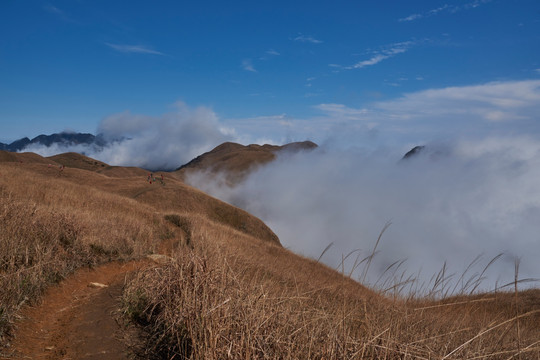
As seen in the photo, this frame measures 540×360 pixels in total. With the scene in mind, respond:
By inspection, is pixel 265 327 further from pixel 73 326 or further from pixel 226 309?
pixel 73 326

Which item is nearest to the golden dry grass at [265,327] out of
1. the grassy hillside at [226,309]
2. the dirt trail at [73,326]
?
the grassy hillside at [226,309]

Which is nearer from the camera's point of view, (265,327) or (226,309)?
(265,327)

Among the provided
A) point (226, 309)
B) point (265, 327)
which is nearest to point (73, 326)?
point (226, 309)

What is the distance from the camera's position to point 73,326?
5750 millimetres

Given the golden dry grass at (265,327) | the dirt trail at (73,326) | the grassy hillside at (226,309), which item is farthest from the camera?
the dirt trail at (73,326)

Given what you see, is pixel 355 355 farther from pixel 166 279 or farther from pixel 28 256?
pixel 28 256

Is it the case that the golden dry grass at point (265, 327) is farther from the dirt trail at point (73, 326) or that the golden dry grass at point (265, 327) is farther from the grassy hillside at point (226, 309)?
the dirt trail at point (73, 326)

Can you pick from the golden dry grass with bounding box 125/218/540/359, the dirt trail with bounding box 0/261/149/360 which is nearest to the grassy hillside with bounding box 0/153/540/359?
the golden dry grass with bounding box 125/218/540/359

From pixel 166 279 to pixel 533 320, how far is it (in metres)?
17.2

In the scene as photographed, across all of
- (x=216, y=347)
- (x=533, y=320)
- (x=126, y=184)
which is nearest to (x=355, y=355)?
(x=216, y=347)

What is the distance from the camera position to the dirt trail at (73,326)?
4.89 m

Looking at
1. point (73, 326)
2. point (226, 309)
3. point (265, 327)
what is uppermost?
point (226, 309)

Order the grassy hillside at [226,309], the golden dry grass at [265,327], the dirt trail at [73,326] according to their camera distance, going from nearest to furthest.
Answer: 1. the golden dry grass at [265,327]
2. the grassy hillside at [226,309]
3. the dirt trail at [73,326]

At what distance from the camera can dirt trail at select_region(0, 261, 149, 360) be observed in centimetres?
489
